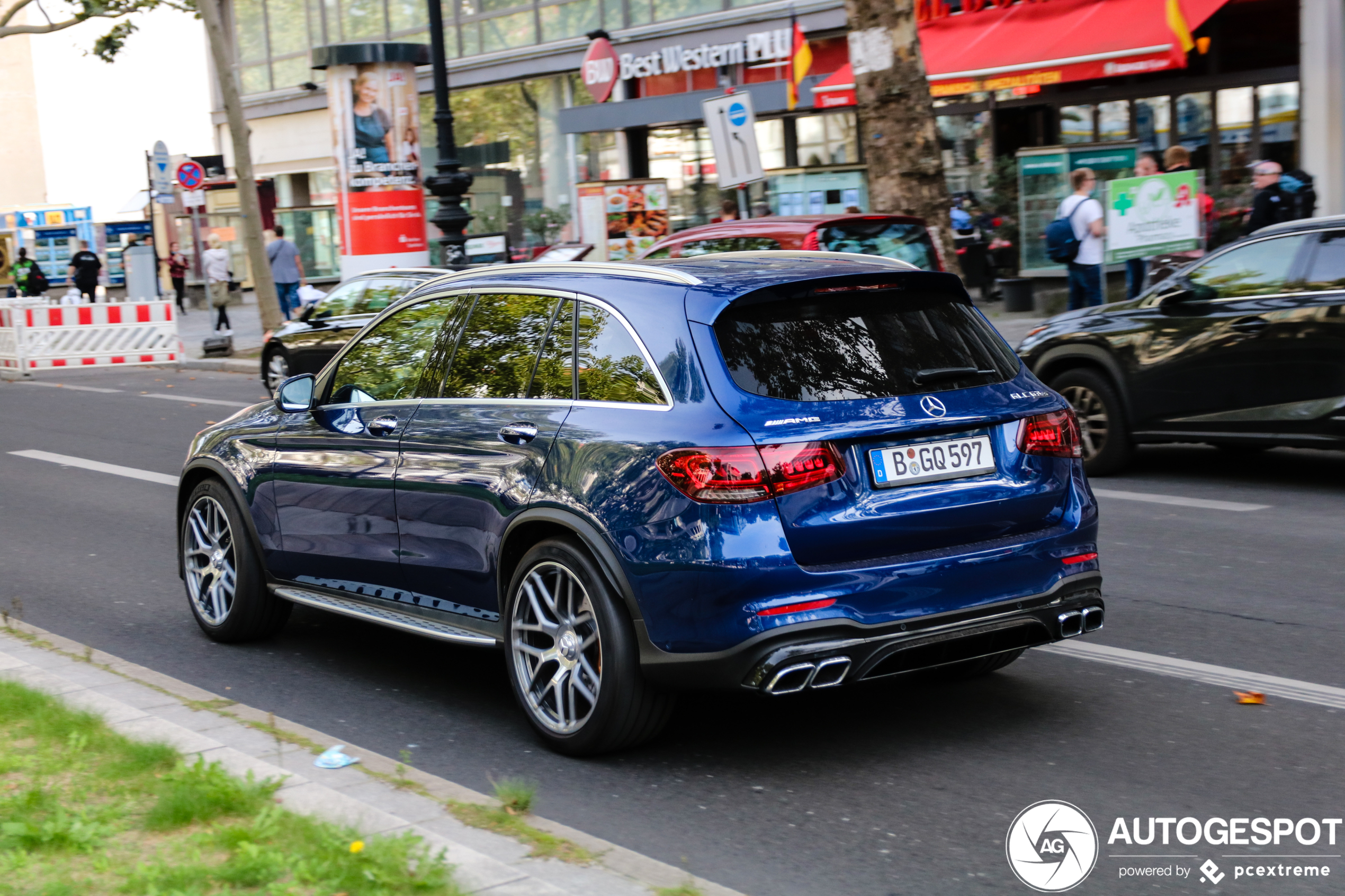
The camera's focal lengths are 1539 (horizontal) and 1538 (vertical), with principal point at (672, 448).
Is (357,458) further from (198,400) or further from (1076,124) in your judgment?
(1076,124)

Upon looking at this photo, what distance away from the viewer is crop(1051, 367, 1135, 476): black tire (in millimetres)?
10438

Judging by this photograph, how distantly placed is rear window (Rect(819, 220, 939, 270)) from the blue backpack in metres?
3.96

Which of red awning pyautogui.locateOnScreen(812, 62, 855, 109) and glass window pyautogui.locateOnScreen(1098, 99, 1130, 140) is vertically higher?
red awning pyautogui.locateOnScreen(812, 62, 855, 109)

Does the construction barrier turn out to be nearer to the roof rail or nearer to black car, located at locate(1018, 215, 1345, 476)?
black car, located at locate(1018, 215, 1345, 476)

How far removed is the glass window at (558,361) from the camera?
5145mm

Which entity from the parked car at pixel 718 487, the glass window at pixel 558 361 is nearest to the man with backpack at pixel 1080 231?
the parked car at pixel 718 487

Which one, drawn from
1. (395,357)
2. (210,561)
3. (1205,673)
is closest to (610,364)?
(395,357)

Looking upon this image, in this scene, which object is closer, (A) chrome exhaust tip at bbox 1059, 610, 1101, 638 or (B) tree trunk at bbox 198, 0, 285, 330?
(A) chrome exhaust tip at bbox 1059, 610, 1101, 638

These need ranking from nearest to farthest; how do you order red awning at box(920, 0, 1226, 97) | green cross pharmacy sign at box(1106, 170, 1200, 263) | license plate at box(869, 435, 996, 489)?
license plate at box(869, 435, 996, 489)
green cross pharmacy sign at box(1106, 170, 1200, 263)
red awning at box(920, 0, 1226, 97)

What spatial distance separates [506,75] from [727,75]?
693 cm

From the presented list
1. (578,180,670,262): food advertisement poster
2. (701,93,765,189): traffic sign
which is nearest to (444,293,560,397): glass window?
(701,93,765,189): traffic sign

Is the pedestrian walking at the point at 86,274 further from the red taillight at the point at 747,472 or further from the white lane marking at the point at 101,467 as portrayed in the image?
the red taillight at the point at 747,472

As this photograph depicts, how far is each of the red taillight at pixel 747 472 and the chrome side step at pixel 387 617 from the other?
1171mm

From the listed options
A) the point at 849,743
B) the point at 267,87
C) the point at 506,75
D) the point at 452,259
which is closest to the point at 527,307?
the point at 849,743
